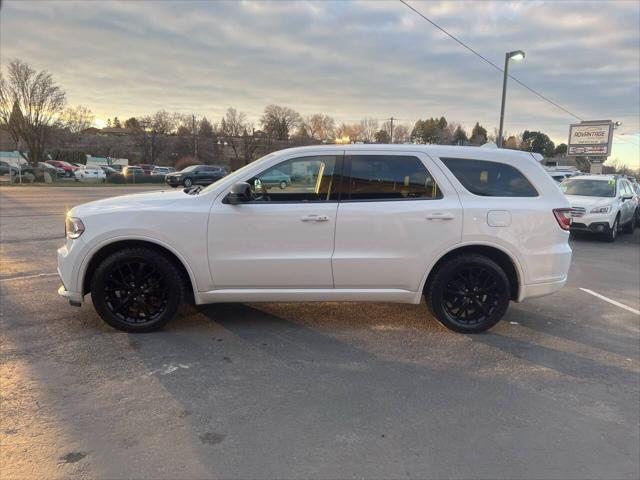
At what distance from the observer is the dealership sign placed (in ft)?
152

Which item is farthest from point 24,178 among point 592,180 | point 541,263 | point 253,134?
point 253,134

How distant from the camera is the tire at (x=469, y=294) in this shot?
4898mm

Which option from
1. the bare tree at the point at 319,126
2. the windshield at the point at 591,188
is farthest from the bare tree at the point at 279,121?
the windshield at the point at 591,188

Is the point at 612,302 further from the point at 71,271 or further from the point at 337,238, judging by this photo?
the point at 71,271

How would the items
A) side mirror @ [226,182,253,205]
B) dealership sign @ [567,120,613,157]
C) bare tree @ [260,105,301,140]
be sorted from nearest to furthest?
side mirror @ [226,182,253,205] < dealership sign @ [567,120,613,157] < bare tree @ [260,105,301,140]

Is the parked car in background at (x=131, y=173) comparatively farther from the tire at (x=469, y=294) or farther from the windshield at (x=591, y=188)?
the tire at (x=469, y=294)

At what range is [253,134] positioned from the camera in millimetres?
81000

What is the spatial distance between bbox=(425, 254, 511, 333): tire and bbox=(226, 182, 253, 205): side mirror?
2.03 metres

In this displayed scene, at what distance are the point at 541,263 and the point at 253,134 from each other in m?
79.2

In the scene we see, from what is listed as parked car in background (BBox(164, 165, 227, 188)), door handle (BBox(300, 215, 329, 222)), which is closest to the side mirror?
door handle (BBox(300, 215, 329, 222))

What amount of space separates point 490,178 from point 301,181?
1938mm

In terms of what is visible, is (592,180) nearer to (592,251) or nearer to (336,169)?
(592,251)

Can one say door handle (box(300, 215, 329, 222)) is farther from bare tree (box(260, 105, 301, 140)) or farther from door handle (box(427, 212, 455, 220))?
bare tree (box(260, 105, 301, 140))

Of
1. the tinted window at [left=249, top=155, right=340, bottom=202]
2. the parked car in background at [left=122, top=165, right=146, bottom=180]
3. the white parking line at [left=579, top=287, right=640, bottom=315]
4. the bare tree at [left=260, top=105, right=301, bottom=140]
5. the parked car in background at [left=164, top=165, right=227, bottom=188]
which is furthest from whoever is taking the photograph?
the bare tree at [left=260, top=105, right=301, bottom=140]
